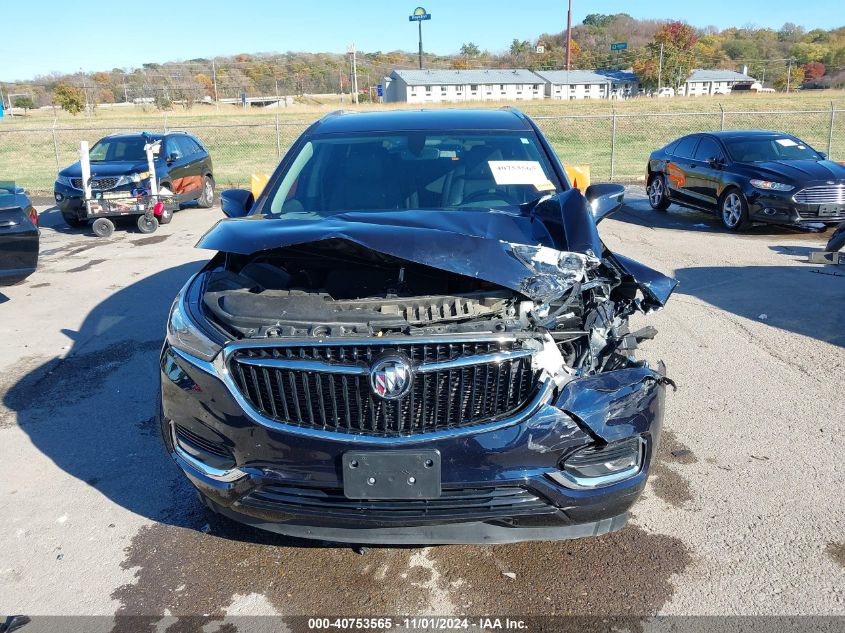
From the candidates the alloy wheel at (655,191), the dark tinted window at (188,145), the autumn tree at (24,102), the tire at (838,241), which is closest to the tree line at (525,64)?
the autumn tree at (24,102)

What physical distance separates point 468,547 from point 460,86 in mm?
80960

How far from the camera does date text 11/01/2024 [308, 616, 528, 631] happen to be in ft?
8.95

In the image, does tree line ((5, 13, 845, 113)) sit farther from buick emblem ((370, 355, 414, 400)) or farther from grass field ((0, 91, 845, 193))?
buick emblem ((370, 355, 414, 400))

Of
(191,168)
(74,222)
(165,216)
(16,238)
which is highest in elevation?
(191,168)

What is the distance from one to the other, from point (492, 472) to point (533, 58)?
111990 millimetres

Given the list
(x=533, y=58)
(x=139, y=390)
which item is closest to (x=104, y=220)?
(x=139, y=390)

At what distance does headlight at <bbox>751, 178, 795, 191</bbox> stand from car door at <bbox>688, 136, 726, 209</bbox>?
0.78 m

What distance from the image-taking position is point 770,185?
1088 centimetres

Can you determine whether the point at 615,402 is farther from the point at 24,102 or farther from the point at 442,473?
the point at 24,102

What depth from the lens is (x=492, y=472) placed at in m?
2.57

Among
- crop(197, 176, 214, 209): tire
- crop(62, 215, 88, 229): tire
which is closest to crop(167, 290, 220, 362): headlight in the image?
crop(62, 215, 88, 229): tire

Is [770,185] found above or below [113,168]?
below

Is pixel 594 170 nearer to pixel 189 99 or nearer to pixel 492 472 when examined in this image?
pixel 492 472

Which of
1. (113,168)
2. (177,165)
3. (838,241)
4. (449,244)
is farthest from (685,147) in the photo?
(449,244)
